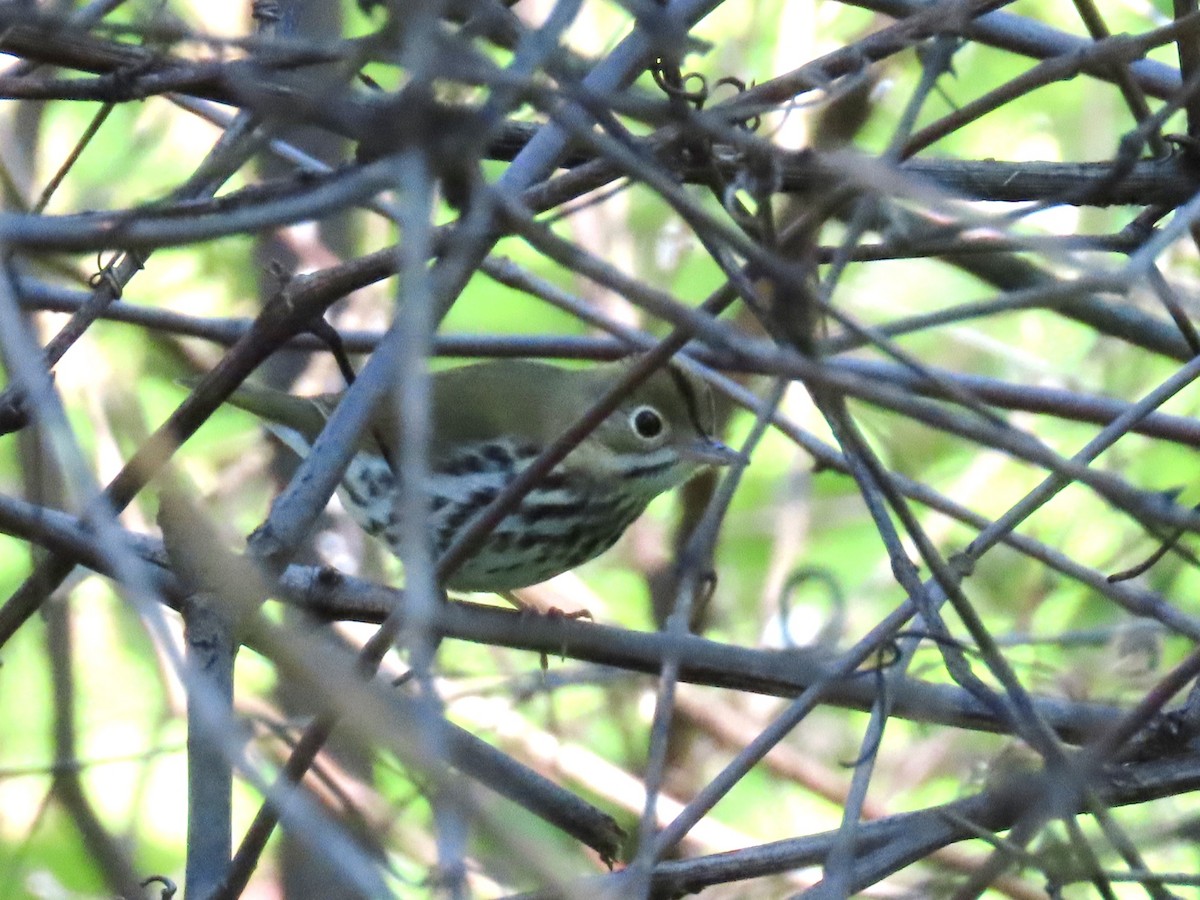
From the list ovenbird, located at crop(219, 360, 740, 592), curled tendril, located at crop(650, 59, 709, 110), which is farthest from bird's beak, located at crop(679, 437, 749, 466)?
curled tendril, located at crop(650, 59, 709, 110)

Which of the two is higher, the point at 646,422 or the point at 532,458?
the point at 646,422

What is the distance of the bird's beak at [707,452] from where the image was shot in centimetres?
352

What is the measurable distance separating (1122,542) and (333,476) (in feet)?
10.5

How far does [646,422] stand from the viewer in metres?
3.75

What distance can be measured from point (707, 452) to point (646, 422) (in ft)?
0.75

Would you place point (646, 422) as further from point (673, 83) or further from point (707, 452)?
point (673, 83)

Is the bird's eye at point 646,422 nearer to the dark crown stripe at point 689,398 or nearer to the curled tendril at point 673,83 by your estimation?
the dark crown stripe at point 689,398

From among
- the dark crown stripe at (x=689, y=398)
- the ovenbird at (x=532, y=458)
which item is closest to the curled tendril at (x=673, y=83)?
the ovenbird at (x=532, y=458)

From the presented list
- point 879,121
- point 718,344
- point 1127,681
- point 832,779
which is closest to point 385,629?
point 718,344

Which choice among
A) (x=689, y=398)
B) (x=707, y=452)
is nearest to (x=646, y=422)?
(x=689, y=398)

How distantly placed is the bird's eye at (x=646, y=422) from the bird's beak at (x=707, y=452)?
98mm

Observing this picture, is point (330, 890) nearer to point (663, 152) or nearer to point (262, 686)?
point (262, 686)

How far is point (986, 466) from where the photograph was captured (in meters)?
4.68

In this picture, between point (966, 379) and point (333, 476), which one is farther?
point (966, 379)
